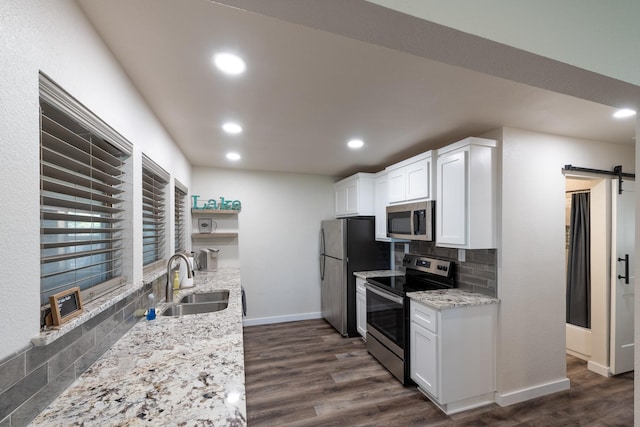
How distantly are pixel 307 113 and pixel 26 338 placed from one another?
1866mm

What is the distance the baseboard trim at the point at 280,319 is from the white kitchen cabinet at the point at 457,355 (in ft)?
7.59

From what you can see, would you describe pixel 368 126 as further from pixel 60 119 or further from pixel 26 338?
pixel 26 338

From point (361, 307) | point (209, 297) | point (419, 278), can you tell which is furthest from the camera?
point (361, 307)

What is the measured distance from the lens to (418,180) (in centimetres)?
285

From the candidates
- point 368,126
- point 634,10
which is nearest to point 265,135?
point 368,126

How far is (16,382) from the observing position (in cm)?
78

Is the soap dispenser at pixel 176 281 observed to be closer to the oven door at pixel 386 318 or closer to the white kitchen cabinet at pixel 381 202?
the oven door at pixel 386 318

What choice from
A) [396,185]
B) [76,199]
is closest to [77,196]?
[76,199]

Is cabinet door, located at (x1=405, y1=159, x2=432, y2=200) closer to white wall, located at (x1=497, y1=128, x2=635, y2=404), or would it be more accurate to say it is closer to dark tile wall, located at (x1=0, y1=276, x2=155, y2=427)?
white wall, located at (x1=497, y1=128, x2=635, y2=404)

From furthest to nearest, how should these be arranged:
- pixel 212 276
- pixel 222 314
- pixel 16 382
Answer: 1. pixel 212 276
2. pixel 222 314
3. pixel 16 382

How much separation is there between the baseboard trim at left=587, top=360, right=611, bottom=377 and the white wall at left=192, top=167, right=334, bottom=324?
3.37m

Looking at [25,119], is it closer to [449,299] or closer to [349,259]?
[449,299]

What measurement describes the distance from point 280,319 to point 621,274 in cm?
418

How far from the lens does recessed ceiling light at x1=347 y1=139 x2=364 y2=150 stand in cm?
277
